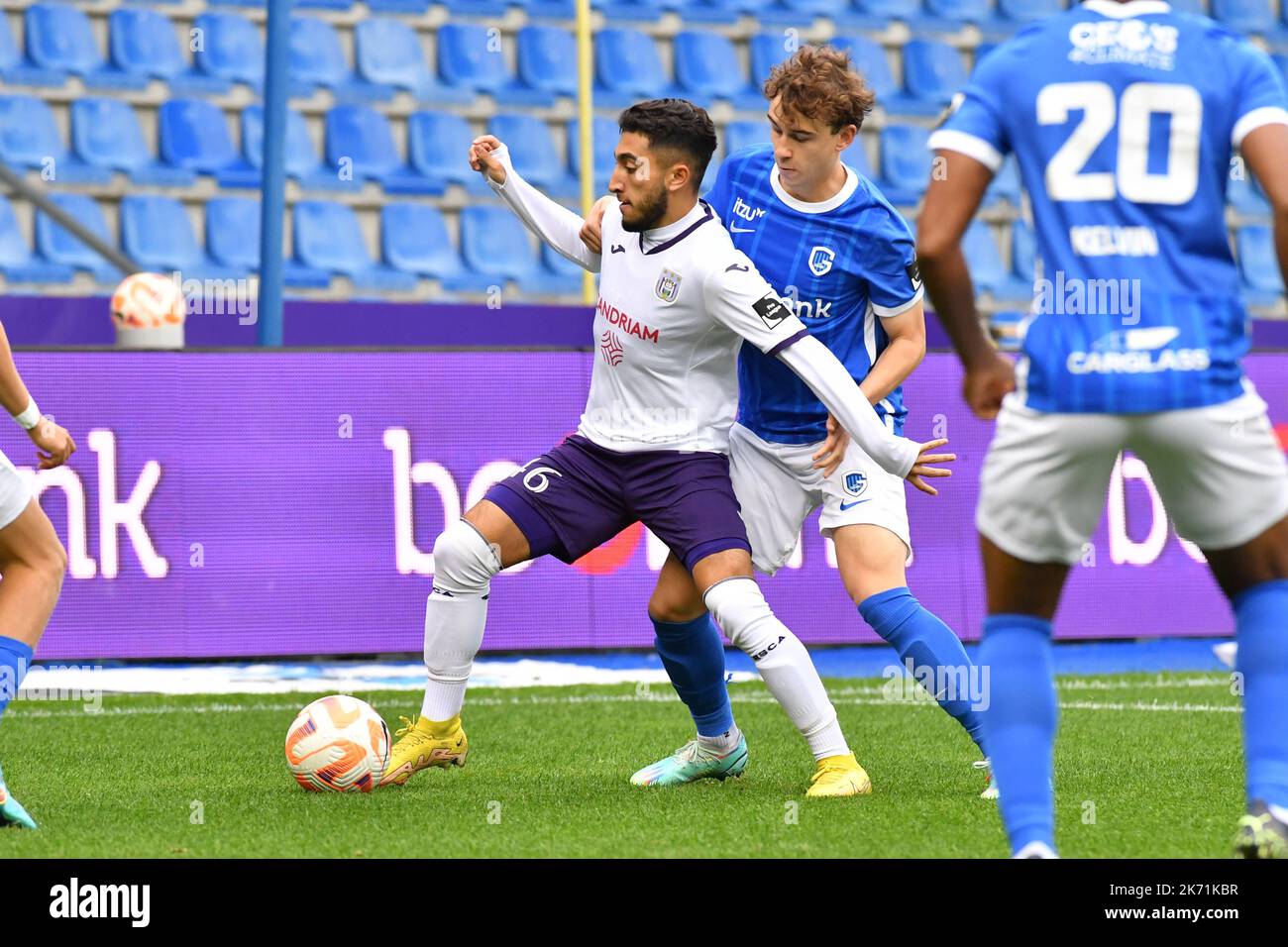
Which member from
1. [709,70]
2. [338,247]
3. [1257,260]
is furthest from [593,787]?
[1257,260]

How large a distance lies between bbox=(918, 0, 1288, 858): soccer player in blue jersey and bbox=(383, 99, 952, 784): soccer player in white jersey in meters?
1.58

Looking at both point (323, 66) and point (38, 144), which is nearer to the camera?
point (38, 144)

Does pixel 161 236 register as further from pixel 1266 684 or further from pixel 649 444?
pixel 1266 684

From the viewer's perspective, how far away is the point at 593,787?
5613 mm

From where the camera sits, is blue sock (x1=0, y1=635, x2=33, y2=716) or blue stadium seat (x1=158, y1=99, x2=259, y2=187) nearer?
blue sock (x1=0, y1=635, x2=33, y2=716)

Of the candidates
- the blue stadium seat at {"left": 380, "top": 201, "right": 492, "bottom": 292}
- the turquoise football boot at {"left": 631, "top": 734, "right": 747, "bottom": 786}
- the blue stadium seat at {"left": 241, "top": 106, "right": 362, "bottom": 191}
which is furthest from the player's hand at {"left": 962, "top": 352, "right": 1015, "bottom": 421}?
the blue stadium seat at {"left": 241, "top": 106, "right": 362, "bottom": 191}

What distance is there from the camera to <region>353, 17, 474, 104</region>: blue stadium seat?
13742 millimetres

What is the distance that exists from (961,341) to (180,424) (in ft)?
18.7

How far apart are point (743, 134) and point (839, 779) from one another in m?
9.34

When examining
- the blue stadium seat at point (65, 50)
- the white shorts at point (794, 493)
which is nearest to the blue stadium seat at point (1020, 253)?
the blue stadium seat at point (65, 50)

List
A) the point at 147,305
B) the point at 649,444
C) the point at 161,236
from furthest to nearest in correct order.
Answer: the point at 161,236 → the point at 147,305 → the point at 649,444

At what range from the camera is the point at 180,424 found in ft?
28.4

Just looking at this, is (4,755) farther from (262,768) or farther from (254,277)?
(254,277)

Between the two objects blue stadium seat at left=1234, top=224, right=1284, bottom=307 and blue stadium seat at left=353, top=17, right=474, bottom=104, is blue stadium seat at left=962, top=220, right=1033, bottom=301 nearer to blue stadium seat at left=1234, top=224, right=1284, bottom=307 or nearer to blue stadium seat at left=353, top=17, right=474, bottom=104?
blue stadium seat at left=1234, top=224, right=1284, bottom=307
